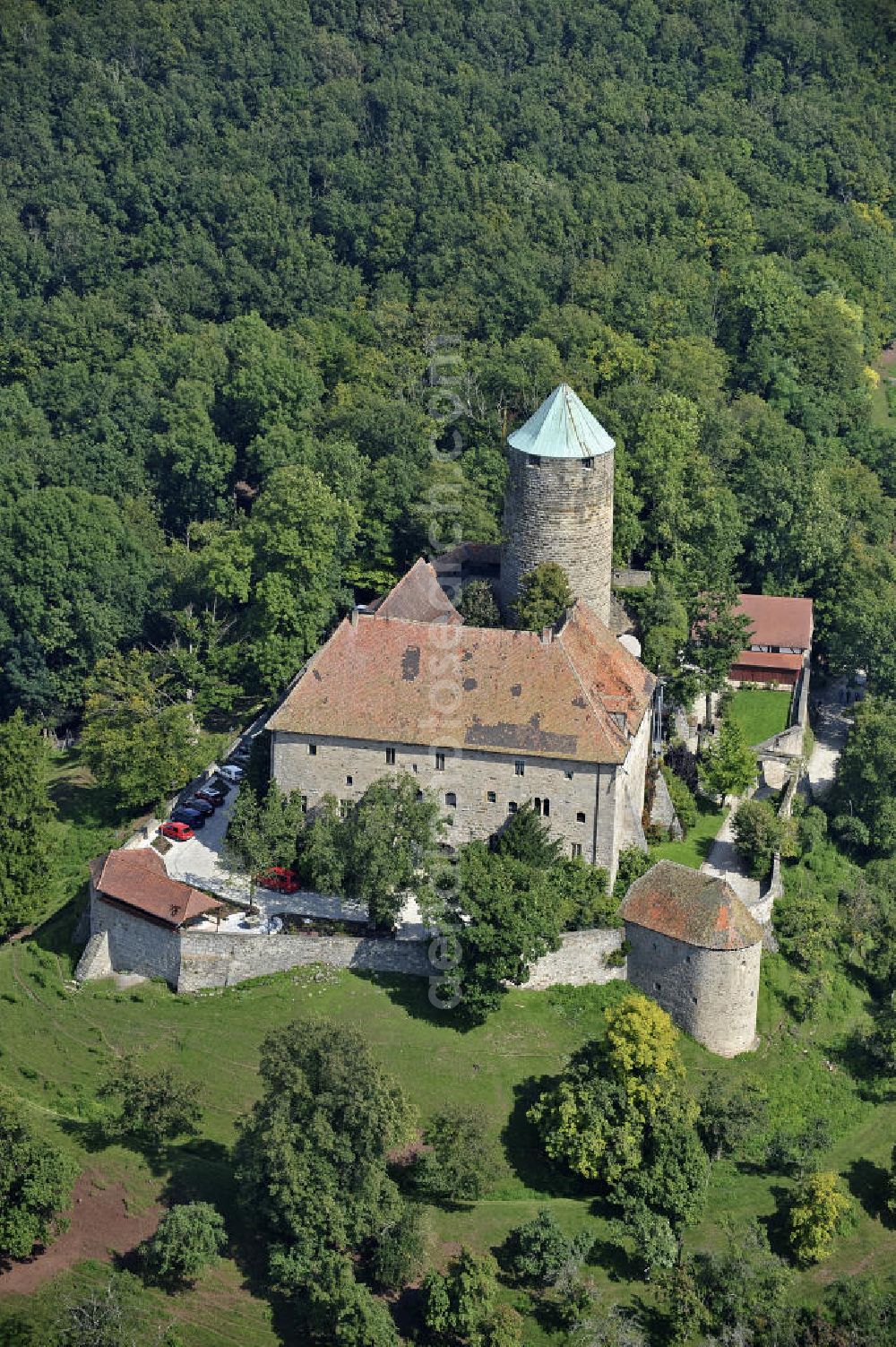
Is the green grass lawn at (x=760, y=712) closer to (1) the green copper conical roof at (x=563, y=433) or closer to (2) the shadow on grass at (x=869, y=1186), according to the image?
(1) the green copper conical roof at (x=563, y=433)

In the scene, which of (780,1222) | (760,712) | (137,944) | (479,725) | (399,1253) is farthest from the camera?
(760,712)

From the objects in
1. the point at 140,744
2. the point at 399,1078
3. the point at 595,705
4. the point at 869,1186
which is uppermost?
the point at 595,705

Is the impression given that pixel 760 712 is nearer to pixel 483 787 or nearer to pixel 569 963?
pixel 483 787

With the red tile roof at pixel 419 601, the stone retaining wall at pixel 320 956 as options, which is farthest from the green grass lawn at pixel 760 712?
the stone retaining wall at pixel 320 956

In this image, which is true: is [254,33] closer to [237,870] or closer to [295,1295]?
[237,870]

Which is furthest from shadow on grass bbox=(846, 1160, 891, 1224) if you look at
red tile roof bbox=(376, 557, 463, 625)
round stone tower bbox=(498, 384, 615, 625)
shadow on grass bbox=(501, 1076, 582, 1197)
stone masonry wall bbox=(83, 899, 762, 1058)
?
red tile roof bbox=(376, 557, 463, 625)

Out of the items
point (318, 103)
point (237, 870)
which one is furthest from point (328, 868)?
point (318, 103)

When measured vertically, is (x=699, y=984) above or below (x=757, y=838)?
below

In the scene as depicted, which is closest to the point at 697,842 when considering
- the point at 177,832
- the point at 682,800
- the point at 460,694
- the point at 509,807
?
the point at 682,800
